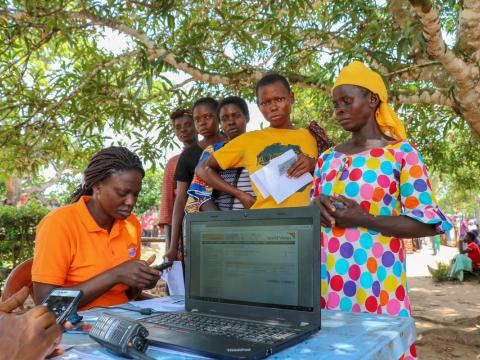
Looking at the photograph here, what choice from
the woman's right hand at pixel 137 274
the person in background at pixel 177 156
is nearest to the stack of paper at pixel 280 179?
the woman's right hand at pixel 137 274

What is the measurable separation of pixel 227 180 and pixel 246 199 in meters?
0.22

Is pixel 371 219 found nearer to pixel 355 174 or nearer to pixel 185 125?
pixel 355 174

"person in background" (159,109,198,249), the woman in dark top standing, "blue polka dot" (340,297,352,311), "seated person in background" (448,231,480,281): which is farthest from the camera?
"seated person in background" (448,231,480,281)

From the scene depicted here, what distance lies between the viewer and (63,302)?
1360mm

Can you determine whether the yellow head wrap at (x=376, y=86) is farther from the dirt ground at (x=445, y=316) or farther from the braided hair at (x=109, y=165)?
the dirt ground at (x=445, y=316)

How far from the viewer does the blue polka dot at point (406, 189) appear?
6.12 ft

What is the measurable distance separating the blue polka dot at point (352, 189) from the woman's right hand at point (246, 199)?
0.87m

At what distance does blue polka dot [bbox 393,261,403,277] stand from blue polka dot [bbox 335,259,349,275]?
192 millimetres

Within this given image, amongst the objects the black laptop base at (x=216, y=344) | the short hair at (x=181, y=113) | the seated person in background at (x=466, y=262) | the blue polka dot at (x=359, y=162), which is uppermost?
the short hair at (x=181, y=113)

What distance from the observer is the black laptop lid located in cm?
135

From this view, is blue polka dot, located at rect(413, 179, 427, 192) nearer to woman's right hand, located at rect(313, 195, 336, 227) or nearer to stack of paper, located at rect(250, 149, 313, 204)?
woman's right hand, located at rect(313, 195, 336, 227)

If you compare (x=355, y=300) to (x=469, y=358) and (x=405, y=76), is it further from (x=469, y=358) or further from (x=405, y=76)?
(x=469, y=358)

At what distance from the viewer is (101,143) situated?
5312mm

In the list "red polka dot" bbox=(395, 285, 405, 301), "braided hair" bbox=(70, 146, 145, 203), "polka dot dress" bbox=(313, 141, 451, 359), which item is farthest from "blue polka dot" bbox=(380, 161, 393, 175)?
"braided hair" bbox=(70, 146, 145, 203)
